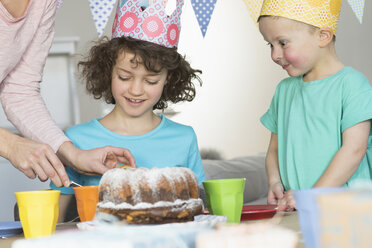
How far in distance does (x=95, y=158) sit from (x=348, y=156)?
764 millimetres

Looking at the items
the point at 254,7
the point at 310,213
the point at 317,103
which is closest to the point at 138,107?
the point at 317,103

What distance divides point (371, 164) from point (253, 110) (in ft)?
8.45

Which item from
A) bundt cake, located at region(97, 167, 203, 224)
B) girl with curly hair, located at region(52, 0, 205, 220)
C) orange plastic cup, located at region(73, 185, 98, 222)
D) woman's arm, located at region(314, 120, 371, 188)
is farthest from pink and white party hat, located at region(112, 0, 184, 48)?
bundt cake, located at region(97, 167, 203, 224)

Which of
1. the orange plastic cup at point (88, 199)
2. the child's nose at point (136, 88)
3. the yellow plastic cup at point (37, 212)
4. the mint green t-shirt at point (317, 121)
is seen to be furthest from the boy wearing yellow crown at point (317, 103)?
the yellow plastic cup at point (37, 212)

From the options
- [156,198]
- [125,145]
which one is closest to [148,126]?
[125,145]

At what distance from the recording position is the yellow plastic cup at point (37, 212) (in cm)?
87

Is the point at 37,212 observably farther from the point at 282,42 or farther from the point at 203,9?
the point at 203,9

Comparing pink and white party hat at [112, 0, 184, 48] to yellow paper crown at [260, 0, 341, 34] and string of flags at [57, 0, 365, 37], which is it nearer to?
yellow paper crown at [260, 0, 341, 34]

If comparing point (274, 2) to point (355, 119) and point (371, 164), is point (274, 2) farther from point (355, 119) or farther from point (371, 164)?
point (371, 164)

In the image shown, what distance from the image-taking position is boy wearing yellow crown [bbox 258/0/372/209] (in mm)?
1492

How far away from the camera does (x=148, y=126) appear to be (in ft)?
6.01

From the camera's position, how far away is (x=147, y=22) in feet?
5.37

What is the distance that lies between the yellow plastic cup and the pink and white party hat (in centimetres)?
88

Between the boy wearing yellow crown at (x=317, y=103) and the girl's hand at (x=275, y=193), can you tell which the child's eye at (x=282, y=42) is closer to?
the boy wearing yellow crown at (x=317, y=103)
